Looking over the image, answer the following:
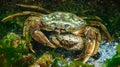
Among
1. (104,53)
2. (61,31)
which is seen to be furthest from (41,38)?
(104,53)

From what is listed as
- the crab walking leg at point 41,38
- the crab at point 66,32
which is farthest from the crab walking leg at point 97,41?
the crab walking leg at point 41,38

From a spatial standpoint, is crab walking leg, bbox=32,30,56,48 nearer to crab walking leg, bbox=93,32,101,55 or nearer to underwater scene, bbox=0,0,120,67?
underwater scene, bbox=0,0,120,67

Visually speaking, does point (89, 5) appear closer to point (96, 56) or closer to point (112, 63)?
point (96, 56)

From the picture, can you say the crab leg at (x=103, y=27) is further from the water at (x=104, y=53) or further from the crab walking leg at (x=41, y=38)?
the crab walking leg at (x=41, y=38)

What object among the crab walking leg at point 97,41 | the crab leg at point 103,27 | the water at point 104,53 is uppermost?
the crab leg at point 103,27

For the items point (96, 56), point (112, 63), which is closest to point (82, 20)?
point (96, 56)

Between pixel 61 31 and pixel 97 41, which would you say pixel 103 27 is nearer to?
pixel 97 41

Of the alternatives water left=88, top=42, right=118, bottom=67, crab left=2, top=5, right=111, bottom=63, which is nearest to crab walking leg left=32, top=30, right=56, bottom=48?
crab left=2, top=5, right=111, bottom=63

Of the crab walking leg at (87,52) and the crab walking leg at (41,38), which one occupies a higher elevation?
the crab walking leg at (41,38)
